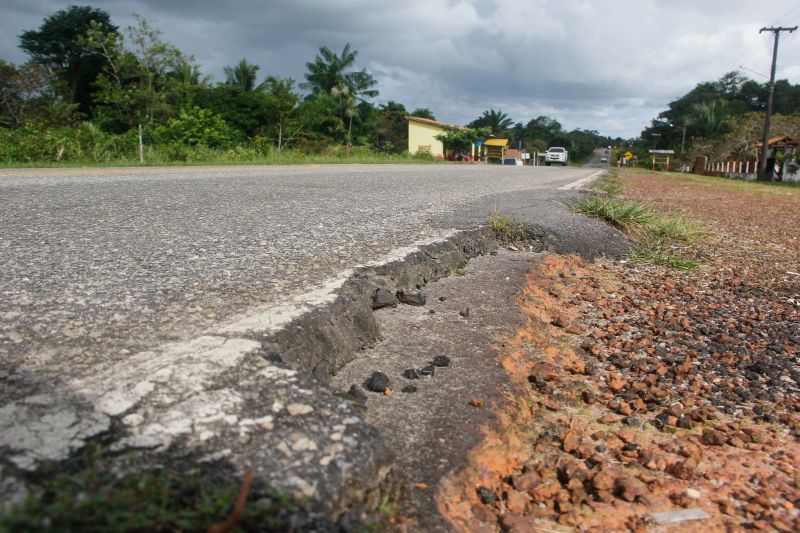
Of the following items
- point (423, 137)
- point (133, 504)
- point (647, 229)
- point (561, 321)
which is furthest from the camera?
point (423, 137)

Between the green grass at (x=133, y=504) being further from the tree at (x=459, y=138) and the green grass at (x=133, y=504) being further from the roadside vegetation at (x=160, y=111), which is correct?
the tree at (x=459, y=138)

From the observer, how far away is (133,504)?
39.9 inches

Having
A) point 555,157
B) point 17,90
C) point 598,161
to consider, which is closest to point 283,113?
point 17,90

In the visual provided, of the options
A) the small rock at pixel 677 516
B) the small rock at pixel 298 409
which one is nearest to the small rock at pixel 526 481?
the small rock at pixel 677 516

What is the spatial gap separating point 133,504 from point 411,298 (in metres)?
1.82

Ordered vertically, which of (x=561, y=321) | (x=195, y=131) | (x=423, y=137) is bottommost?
(x=561, y=321)

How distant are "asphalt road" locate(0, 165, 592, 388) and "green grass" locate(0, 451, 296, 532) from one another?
0.60 m

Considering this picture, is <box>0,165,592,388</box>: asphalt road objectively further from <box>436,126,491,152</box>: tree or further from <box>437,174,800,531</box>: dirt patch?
<box>436,126,491,152</box>: tree

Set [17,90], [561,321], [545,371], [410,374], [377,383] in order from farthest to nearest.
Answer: [17,90] < [561,321] < [545,371] < [410,374] < [377,383]

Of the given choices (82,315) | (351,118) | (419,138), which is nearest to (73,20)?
(351,118)

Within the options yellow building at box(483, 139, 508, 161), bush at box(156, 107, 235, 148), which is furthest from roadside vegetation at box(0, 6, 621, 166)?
yellow building at box(483, 139, 508, 161)

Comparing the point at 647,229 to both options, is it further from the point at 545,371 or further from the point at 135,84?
the point at 135,84

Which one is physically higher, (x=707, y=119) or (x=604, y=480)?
(x=707, y=119)

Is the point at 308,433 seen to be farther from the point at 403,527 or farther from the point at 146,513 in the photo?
the point at 146,513
